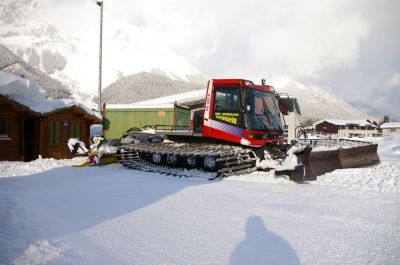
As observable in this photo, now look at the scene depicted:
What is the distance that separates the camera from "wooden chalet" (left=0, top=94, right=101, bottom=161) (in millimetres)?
13180

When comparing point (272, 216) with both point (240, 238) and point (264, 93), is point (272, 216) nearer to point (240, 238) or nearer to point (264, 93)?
point (240, 238)

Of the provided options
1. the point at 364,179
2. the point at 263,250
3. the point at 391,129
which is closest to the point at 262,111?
the point at 364,179

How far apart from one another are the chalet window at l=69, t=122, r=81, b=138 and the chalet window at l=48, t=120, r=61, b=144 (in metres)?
0.79

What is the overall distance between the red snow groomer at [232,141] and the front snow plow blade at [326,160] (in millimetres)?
26

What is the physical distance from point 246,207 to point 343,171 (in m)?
5.48

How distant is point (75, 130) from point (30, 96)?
271cm

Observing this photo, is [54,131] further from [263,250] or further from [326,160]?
[263,250]

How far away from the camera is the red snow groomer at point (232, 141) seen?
28.5ft

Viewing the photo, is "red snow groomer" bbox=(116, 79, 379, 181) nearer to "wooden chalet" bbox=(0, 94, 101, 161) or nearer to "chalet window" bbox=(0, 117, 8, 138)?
"wooden chalet" bbox=(0, 94, 101, 161)

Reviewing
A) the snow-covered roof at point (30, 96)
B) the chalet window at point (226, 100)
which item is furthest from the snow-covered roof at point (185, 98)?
the chalet window at point (226, 100)

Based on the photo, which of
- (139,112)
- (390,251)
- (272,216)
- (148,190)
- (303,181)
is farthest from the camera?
(139,112)

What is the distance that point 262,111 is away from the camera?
9469 millimetres

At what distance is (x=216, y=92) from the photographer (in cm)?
939

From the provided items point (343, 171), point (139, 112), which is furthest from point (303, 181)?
point (139, 112)
